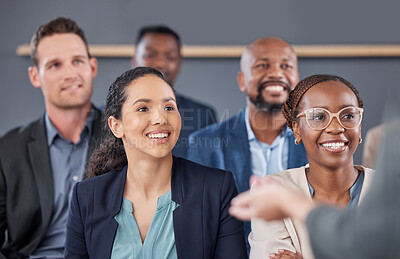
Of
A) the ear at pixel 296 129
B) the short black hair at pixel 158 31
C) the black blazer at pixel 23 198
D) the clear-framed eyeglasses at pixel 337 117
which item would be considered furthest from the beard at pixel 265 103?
the short black hair at pixel 158 31

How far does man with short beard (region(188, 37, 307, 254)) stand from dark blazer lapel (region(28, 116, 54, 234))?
0.74m

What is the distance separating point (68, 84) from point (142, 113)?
2.97 ft

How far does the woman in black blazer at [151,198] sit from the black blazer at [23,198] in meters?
0.56

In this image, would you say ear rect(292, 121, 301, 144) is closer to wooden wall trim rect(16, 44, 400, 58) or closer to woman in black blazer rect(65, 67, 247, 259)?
woman in black blazer rect(65, 67, 247, 259)

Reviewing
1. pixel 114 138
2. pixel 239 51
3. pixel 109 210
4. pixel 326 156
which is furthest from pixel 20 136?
A: pixel 239 51

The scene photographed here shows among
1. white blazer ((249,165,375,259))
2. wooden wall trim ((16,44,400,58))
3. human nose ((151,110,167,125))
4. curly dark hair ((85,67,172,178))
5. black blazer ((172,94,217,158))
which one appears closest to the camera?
white blazer ((249,165,375,259))

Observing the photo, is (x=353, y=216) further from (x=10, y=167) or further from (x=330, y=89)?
(x=10, y=167)

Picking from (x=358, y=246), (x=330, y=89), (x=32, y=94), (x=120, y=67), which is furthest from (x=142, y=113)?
(x=32, y=94)

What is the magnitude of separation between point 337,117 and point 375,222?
88 centimetres

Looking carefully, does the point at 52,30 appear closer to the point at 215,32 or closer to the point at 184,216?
the point at 184,216

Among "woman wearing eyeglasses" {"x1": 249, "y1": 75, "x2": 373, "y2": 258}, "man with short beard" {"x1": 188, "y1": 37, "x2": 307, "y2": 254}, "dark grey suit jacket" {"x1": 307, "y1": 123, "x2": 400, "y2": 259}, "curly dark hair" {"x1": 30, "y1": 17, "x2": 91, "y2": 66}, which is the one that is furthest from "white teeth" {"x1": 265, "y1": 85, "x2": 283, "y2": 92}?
"dark grey suit jacket" {"x1": 307, "y1": 123, "x2": 400, "y2": 259}

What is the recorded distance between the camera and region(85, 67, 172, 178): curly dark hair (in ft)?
6.25

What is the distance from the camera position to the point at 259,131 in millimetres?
2684

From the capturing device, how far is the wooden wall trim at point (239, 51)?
3734mm
